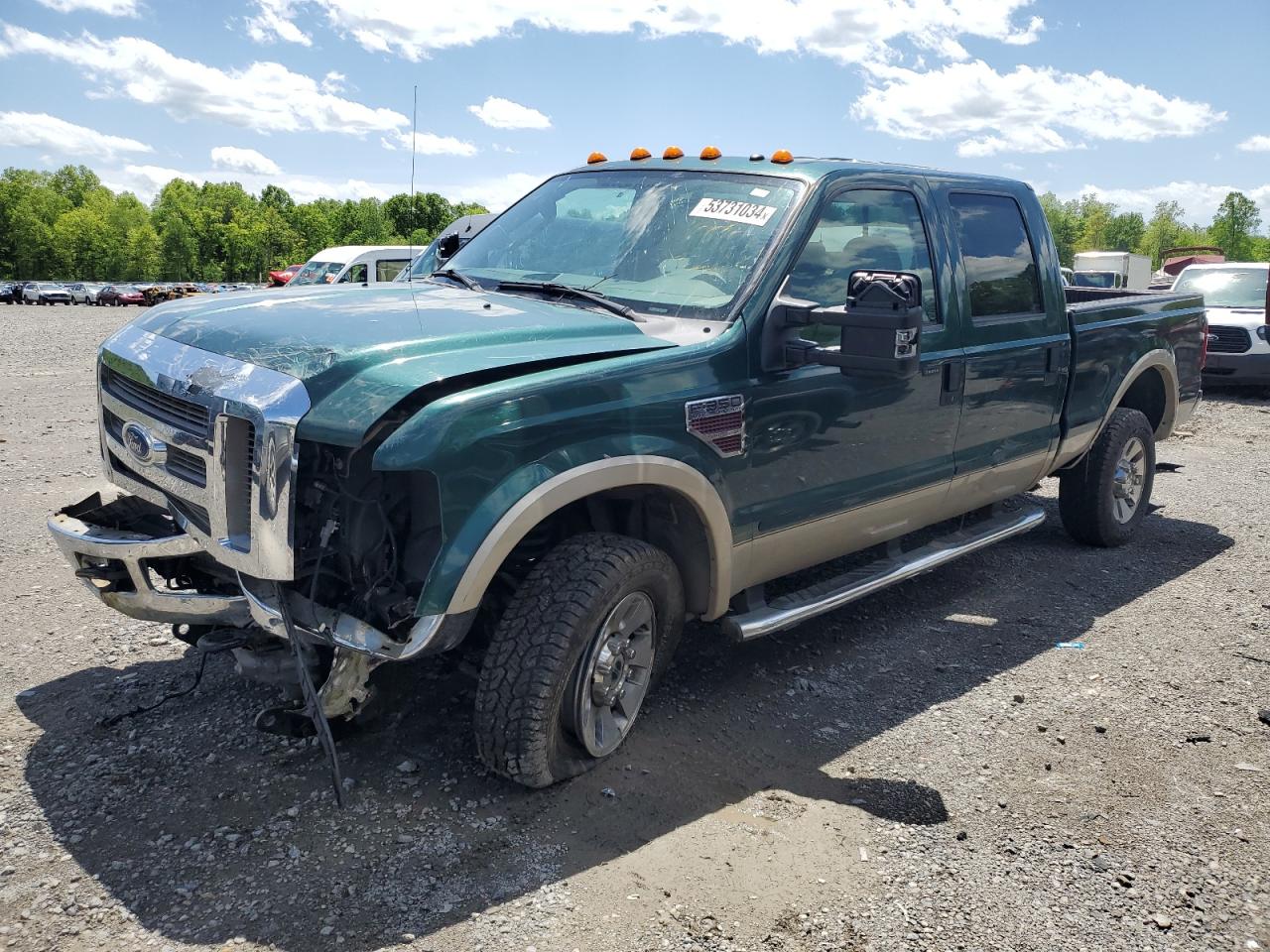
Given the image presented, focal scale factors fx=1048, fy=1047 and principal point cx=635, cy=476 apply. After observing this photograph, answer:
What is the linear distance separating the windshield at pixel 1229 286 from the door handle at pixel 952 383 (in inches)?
450

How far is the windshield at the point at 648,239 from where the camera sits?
3912 millimetres

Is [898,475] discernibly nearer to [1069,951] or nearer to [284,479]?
[1069,951]

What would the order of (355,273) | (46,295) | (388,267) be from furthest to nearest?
(46,295) → (388,267) → (355,273)

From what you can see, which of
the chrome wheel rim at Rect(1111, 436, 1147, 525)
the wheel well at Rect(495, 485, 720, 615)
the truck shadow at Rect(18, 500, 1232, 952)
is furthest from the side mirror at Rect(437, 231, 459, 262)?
the chrome wheel rim at Rect(1111, 436, 1147, 525)

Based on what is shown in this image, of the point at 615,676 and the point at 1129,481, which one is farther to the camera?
the point at 1129,481

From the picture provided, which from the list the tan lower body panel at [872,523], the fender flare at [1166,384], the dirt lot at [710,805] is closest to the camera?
the dirt lot at [710,805]

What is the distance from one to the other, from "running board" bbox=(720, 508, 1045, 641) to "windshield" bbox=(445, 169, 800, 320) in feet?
3.74

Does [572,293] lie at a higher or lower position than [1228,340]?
higher

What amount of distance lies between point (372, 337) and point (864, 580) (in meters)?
2.34

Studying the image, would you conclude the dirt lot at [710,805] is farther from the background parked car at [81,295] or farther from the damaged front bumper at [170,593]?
the background parked car at [81,295]

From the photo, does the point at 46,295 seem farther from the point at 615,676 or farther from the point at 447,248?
the point at 615,676

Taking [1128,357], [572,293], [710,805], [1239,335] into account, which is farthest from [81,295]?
[710,805]

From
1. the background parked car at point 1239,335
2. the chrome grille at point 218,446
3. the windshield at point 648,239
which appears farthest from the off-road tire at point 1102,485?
the background parked car at point 1239,335

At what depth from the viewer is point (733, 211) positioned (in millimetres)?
4098
